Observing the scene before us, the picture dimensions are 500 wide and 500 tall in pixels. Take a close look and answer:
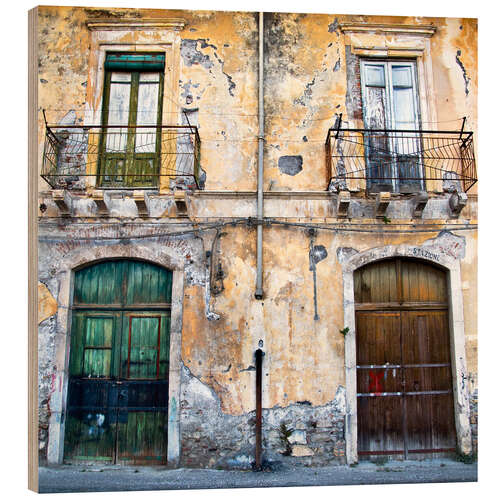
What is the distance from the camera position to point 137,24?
5.25 metres

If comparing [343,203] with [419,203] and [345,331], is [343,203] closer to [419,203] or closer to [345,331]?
[419,203]

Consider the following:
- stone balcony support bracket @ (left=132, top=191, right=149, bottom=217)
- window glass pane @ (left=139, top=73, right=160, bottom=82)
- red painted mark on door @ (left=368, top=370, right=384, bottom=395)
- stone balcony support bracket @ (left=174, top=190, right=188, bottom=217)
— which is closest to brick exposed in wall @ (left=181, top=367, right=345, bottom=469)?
red painted mark on door @ (left=368, top=370, right=384, bottom=395)

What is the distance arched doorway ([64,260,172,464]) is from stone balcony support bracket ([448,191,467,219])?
11.3ft

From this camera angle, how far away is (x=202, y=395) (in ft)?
15.4

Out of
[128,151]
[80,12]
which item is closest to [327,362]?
[128,151]

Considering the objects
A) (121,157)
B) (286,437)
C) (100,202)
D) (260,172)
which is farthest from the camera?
(121,157)

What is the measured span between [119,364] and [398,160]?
4.11 m

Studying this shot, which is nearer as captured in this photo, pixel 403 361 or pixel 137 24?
pixel 403 361

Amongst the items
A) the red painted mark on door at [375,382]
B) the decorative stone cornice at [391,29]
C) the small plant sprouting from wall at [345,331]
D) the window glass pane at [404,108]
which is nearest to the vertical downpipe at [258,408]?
the small plant sprouting from wall at [345,331]

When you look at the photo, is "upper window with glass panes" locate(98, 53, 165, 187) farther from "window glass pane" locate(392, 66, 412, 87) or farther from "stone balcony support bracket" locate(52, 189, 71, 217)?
"window glass pane" locate(392, 66, 412, 87)

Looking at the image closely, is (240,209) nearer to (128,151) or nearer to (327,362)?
(128,151)

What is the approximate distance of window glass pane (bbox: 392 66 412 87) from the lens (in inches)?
212

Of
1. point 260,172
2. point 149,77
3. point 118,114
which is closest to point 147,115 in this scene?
point 118,114

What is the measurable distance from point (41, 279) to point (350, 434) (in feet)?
12.9
